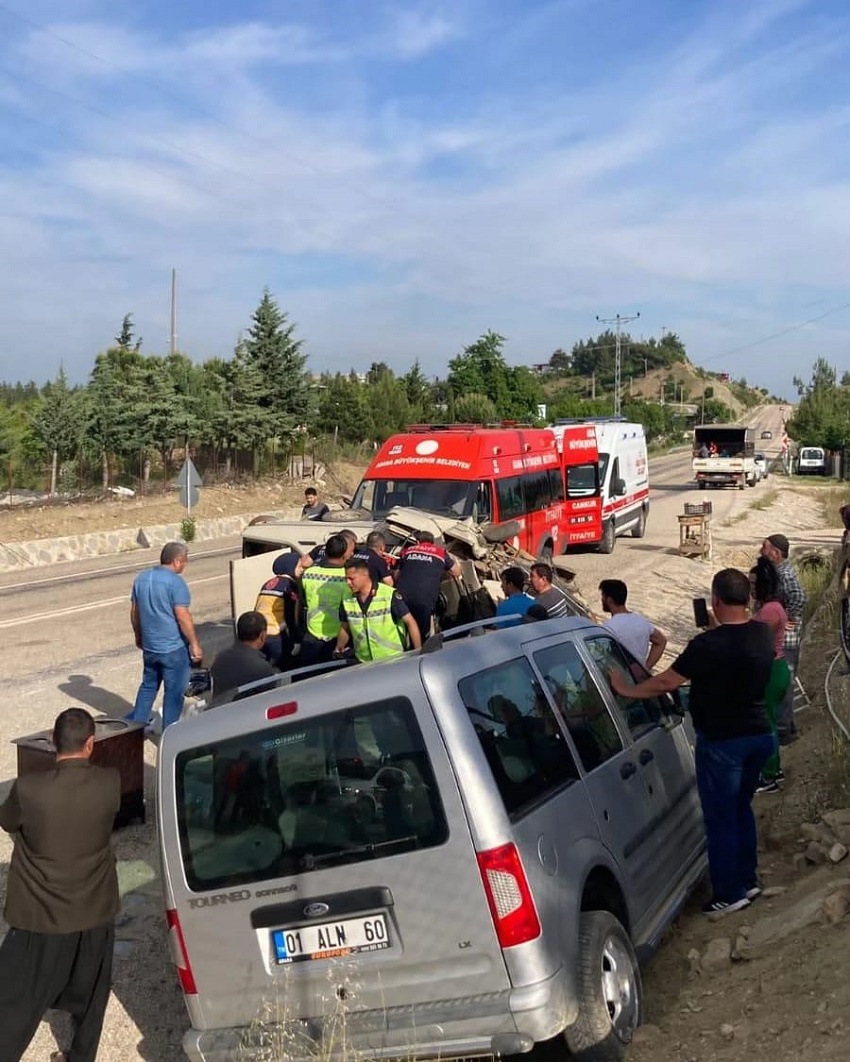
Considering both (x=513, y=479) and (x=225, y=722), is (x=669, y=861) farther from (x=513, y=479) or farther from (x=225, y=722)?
(x=513, y=479)

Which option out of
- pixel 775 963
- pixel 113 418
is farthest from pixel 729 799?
pixel 113 418

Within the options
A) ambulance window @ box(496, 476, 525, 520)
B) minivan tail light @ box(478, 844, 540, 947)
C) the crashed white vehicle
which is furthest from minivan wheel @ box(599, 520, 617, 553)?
minivan tail light @ box(478, 844, 540, 947)

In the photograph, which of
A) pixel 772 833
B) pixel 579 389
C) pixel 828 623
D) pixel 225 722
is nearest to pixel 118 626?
pixel 828 623

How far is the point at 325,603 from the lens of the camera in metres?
8.37

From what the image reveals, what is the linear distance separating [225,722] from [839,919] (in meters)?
2.69

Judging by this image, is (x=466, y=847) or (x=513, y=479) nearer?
(x=466, y=847)

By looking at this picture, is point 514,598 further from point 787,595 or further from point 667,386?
point 667,386

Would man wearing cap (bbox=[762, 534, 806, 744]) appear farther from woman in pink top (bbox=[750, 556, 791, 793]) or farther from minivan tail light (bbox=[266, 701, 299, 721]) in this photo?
minivan tail light (bbox=[266, 701, 299, 721])

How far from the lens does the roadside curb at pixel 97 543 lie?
2553 centimetres

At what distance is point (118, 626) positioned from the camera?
1608cm

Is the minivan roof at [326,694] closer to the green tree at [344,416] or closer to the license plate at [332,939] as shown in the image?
the license plate at [332,939]

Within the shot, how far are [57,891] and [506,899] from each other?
1.75m

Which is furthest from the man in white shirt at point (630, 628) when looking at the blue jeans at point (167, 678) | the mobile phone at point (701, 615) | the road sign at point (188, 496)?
the road sign at point (188, 496)

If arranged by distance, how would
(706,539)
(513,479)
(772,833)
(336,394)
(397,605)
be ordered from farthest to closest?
(336,394) → (706,539) → (513,479) → (397,605) → (772,833)
